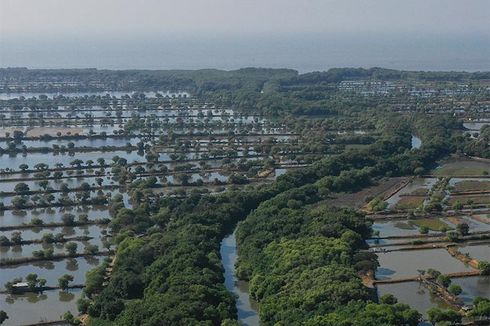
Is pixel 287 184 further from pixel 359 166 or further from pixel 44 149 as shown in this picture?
pixel 44 149

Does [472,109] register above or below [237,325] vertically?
above

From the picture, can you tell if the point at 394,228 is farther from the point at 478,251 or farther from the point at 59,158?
the point at 59,158

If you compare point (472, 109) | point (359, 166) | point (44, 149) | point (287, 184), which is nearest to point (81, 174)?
point (44, 149)

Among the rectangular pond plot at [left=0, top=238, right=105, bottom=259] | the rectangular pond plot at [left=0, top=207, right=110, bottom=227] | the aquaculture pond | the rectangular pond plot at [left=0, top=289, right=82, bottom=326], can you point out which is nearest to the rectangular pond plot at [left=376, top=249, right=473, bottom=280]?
the rectangular pond plot at [left=0, top=289, right=82, bottom=326]

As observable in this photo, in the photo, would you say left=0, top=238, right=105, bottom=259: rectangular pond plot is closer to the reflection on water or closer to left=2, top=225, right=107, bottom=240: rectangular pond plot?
left=2, top=225, right=107, bottom=240: rectangular pond plot

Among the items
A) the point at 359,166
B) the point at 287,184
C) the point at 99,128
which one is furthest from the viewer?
the point at 99,128

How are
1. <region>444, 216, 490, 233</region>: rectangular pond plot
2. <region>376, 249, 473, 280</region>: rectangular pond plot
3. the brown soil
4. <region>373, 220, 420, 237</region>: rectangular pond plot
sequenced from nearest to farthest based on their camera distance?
<region>376, 249, 473, 280</region>: rectangular pond plot → <region>373, 220, 420, 237</region>: rectangular pond plot → <region>444, 216, 490, 233</region>: rectangular pond plot → the brown soil

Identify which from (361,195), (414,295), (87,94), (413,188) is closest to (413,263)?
(414,295)

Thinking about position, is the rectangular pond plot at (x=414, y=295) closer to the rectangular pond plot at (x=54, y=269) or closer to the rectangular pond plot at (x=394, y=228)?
the rectangular pond plot at (x=394, y=228)
